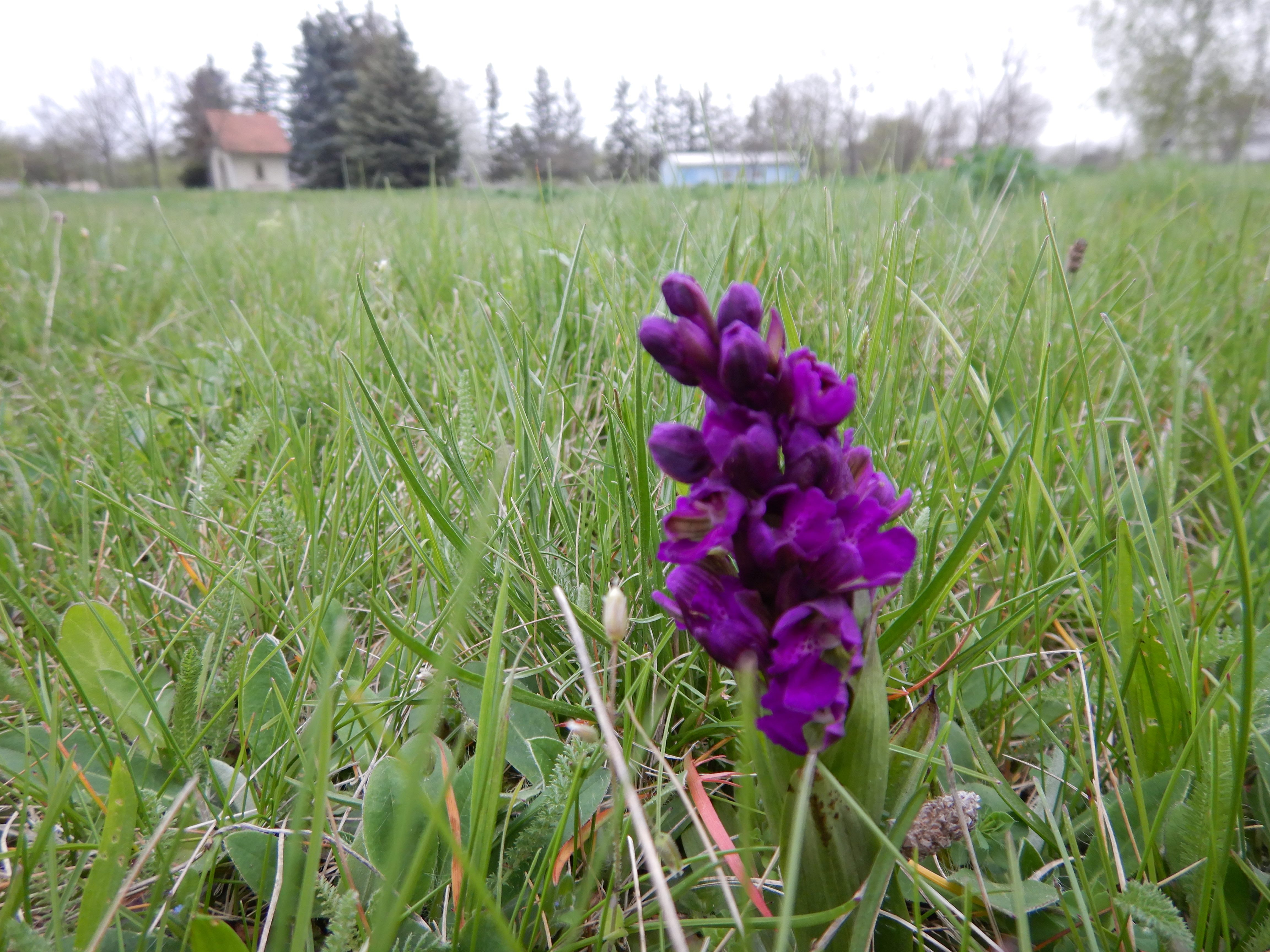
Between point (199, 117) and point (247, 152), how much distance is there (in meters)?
7.79

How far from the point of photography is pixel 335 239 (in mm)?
4363

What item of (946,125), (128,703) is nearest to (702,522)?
(128,703)

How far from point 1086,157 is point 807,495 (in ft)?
82.1

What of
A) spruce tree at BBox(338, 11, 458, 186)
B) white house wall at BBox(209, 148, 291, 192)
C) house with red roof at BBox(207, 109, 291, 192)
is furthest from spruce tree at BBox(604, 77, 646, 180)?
house with red roof at BBox(207, 109, 291, 192)

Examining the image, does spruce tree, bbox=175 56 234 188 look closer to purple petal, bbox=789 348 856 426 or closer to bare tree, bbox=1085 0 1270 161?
bare tree, bbox=1085 0 1270 161

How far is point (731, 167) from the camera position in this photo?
9.45 feet

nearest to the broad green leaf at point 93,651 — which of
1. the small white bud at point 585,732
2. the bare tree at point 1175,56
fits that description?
the small white bud at point 585,732

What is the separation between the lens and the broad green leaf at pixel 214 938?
686 millimetres

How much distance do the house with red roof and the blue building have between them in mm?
56581

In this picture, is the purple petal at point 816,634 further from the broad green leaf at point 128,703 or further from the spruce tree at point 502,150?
the spruce tree at point 502,150

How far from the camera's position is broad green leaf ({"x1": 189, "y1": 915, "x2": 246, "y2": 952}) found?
686mm

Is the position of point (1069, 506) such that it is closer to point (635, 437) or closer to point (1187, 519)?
point (1187, 519)

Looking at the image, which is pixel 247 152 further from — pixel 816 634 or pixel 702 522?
pixel 816 634

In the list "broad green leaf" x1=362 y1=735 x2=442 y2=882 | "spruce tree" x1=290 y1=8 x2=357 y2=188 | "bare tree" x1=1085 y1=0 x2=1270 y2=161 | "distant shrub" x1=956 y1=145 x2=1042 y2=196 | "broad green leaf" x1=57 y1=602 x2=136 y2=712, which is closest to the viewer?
"broad green leaf" x1=362 y1=735 x2=442 y2=882
